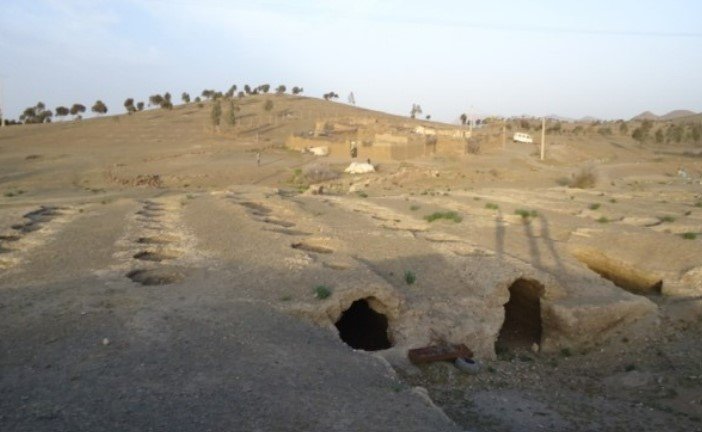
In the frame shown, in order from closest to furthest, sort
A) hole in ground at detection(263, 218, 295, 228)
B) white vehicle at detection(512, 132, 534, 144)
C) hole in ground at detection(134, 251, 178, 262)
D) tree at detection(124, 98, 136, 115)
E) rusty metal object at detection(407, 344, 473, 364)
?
rusty metal object at detection(407, 344, 473, 364)
hole in ground at detection(134, 251, 178, 262)
hole in ground at detection(263, 218, 295, 228)
white vehicle at detection(512, 132, 534, 144)
tree at detection(124, 98, 136, 115)

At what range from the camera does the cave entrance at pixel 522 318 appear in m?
11.1

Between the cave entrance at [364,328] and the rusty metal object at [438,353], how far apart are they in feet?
4.13

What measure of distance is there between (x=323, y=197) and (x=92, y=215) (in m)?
7.67

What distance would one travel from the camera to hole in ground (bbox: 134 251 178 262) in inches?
449

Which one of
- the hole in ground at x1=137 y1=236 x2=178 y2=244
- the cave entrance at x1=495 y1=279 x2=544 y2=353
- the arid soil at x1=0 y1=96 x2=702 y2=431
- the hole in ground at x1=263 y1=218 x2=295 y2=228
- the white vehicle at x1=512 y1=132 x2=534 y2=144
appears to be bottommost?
the cave entrance at x1=495 y1=279 x2=544 y2=353

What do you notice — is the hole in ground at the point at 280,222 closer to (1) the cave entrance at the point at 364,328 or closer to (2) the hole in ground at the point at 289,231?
(2) the hole in ground at the point at 289,231

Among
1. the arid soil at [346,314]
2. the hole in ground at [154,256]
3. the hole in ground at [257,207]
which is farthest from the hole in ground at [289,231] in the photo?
the hole in ground at [257,207]

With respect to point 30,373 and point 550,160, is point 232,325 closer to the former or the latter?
point 30,373

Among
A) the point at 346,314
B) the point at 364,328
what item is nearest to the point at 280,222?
the point at 346,314

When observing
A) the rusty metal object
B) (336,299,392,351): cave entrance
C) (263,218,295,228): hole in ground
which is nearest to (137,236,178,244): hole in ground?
(263,218,295,228): hole in ground

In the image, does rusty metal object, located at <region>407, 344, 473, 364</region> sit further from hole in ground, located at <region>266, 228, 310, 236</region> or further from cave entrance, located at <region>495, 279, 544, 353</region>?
hole in ground, located at <region>266, 228, 310, 236</region>

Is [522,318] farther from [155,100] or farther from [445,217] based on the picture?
[155,100]

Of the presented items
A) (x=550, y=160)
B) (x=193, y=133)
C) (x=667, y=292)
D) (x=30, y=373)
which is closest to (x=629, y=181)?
(x=550, y=160)

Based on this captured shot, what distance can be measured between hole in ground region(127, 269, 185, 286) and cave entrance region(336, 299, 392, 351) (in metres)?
2.87
